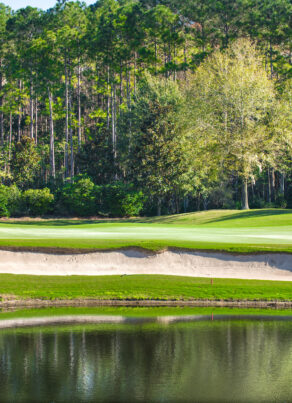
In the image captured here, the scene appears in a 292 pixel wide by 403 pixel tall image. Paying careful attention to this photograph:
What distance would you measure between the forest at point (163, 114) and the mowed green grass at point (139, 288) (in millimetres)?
33638

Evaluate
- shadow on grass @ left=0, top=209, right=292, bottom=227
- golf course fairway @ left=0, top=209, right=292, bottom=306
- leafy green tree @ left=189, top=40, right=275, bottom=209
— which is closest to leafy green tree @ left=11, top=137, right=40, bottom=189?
shadow on grass @ left=0, top=209, right=292, bottom=227

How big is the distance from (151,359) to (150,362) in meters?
0.24

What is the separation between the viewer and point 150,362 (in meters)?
12.8

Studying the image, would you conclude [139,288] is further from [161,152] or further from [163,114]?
[163,114]

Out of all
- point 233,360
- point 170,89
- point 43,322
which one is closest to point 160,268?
point 43,322

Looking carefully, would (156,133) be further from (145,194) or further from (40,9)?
(40,9)

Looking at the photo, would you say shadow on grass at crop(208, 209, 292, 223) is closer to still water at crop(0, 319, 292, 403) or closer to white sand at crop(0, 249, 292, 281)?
white sand at crop(0, 249, 292, 281)

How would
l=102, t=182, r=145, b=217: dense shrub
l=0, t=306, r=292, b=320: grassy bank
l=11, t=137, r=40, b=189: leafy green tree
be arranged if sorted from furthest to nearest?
l=11, t=137, r=40, b=189: leafy green tree → l=102, t=182, r=145, b=217: dense shrub → l=0, t=306, r=292, b=320: grassy bank

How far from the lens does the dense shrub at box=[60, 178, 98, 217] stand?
56844 millimetres

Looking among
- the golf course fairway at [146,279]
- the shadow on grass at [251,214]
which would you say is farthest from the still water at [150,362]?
the shadow on grass at [251,214]

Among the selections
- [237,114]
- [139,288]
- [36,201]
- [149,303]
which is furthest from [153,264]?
[36,201]

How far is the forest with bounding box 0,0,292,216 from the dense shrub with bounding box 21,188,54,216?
113 millimetres

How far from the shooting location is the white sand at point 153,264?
837 inches

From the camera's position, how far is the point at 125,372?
12.0 meters
